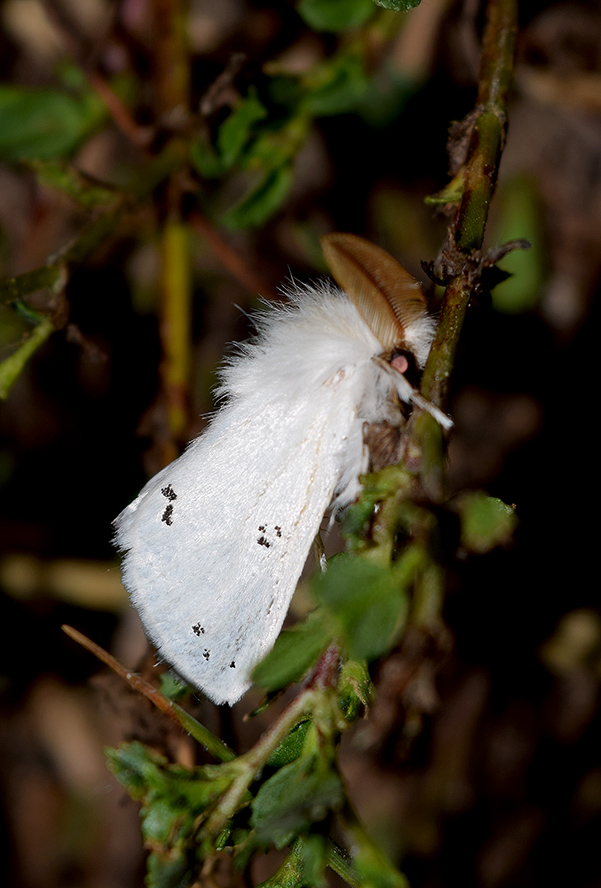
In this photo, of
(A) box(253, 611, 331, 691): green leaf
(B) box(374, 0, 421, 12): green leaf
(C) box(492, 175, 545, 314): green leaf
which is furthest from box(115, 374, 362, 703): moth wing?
(C) box(492, 175, 545, 314): green leaf

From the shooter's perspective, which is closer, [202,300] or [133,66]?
[133,66]

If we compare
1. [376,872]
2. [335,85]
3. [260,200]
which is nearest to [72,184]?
[260,200]

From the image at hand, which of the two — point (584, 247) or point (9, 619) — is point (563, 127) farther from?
point (9, 619)

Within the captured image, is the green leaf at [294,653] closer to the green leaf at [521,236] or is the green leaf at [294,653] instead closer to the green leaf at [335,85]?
the green leaf at [335,85]

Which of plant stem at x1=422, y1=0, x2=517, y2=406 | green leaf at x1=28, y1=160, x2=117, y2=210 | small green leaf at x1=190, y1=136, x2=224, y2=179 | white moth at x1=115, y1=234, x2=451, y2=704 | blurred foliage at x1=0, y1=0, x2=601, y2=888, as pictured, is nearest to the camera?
plant stem at x1=422, y1=0, x2=517, y2=406

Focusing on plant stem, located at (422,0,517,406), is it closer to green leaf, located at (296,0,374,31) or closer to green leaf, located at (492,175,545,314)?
green leaf, located at (296,0,374,31)

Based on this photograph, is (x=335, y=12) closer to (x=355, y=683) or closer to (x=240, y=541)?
(x=240, y=541)

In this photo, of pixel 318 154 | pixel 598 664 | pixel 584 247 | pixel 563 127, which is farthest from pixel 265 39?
pixel 598 664
